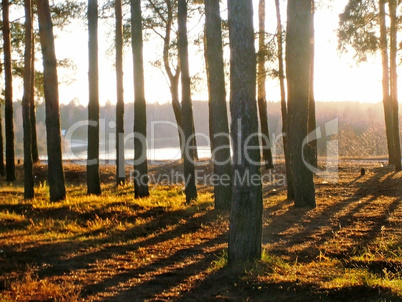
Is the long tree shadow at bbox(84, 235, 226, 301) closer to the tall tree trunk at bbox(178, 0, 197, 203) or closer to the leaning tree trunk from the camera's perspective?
the tall tree trunk at bbox(178, 0, 197, 203)

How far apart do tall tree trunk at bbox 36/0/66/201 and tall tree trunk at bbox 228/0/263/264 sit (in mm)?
9114

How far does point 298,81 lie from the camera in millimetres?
13367

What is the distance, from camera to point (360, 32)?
867 inches

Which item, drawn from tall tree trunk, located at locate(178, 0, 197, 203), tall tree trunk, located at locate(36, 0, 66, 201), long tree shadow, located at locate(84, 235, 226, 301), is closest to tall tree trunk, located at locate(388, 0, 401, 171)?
tall tree trunk, located at locate(178, 0, 197, 203)

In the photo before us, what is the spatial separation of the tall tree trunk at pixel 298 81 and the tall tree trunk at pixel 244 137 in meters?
6.00

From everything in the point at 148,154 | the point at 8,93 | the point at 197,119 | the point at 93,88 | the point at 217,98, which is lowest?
the point at 148,154

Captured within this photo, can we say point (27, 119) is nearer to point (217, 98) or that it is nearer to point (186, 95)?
point (186, 95)

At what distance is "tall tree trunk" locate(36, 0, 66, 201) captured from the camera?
49.9ft

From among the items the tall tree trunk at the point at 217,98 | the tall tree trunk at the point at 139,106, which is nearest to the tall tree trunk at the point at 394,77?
the tall tree trunk at the point at 139,106

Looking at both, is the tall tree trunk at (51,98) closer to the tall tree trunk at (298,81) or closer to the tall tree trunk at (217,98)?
the tall tree trunk at (217,98)

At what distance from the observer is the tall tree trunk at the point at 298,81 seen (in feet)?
43.3

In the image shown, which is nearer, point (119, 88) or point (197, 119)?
point (119, 88)

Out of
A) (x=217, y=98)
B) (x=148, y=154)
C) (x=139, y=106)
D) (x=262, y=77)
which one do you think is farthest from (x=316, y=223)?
(x=148, y=154)

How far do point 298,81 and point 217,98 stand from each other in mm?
2133
